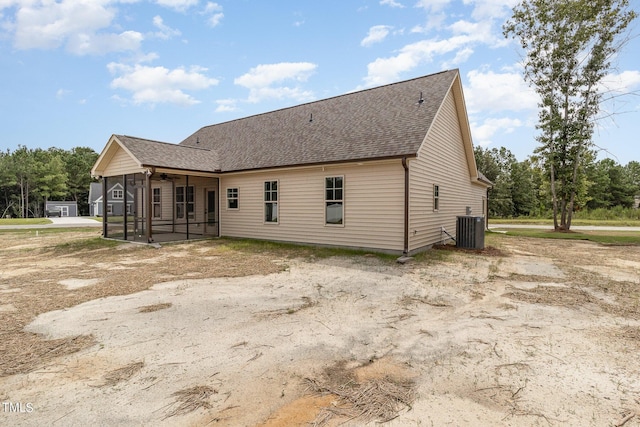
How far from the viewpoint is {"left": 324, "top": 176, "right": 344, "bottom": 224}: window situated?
11.1 meters

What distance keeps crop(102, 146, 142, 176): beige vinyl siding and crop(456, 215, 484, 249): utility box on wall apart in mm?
13207

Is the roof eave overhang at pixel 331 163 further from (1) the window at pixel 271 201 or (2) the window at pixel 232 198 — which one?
(2) the window at pixel 232 198

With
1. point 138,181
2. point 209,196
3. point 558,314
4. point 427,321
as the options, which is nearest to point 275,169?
point 209,196

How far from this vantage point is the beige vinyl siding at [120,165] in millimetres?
12931

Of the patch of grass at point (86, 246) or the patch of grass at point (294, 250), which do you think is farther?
the patch of grass at point (86, 246)

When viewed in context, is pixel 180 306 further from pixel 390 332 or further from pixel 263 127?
pixel 263 127

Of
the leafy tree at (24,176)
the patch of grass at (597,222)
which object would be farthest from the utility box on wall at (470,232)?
the leafy tree at (24,176)

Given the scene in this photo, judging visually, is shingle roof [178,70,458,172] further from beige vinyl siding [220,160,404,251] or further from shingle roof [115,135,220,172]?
beige vinyl siding [220,160,404,251]

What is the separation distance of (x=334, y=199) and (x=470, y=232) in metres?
5.49

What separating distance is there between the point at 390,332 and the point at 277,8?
12.8 metres

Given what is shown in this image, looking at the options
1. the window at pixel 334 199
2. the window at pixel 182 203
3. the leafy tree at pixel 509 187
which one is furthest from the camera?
the leafy tree at pixel 509 187

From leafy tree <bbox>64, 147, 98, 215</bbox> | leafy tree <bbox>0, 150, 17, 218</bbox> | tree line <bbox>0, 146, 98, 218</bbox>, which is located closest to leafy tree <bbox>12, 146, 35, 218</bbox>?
tree line <bbox>0, 146, 98, 218</bbox>

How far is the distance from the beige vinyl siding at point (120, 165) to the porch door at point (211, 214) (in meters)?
3.65

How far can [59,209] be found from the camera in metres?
52.4
